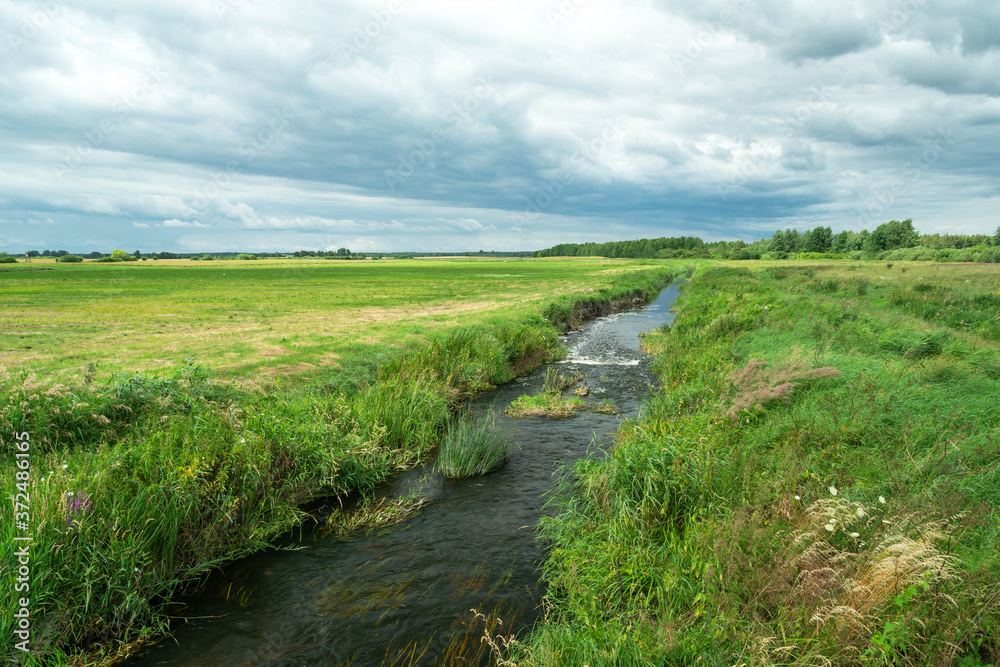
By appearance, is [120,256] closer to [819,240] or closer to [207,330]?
[207,330]

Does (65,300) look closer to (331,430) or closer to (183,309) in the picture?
(183,309)

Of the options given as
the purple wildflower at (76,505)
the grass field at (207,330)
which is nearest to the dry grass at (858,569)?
the purple wildflower at (76,505)

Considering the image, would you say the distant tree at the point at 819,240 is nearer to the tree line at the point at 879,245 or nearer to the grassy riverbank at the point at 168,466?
the tree line at the point at 879,245

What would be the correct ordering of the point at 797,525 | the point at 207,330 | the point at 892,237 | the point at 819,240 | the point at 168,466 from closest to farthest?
the point at 797,525
the point at 168,466
the point at 207,330
the point at 892,237
the point at 819,240

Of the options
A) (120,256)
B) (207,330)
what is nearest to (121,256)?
(120,256)

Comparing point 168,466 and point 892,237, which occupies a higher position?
point 892,237

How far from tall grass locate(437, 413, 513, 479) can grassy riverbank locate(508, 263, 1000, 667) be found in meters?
2.13

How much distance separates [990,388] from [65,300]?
182 feet

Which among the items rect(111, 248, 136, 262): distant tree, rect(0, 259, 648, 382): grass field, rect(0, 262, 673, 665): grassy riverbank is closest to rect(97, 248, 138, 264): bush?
rect(111, 248, 136, 262): distant tree

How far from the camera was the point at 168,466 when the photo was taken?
725 cm

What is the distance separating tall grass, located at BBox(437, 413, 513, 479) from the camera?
10.6m

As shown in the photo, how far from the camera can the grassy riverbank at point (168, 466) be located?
18.4ft

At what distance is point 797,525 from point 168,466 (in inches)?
344

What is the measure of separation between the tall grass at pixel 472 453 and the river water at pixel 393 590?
0.23 m
